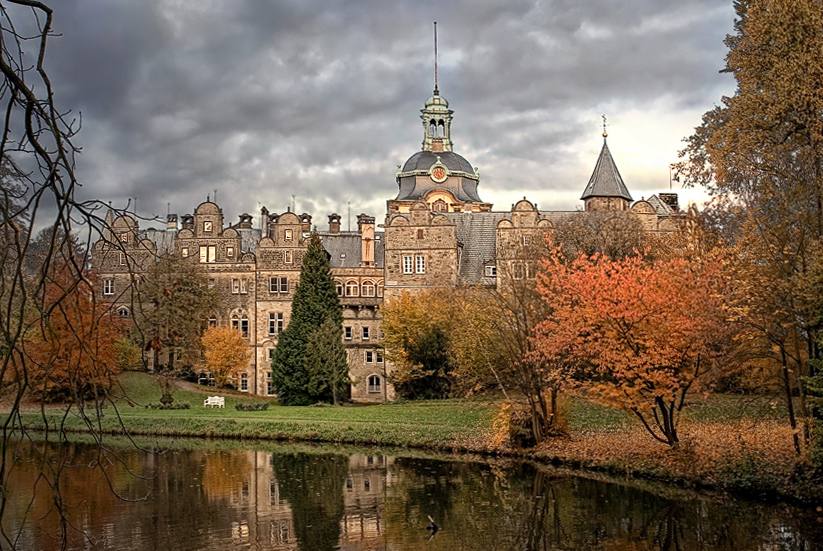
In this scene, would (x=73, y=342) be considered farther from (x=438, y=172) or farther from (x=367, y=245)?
(x=438, y=172)

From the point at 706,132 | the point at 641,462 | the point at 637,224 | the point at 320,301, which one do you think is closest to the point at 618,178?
the point at 637,224

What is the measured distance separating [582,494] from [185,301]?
3526 centimetres

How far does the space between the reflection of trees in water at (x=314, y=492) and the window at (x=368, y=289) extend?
26305 millimetres

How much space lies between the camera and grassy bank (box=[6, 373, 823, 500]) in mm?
18922

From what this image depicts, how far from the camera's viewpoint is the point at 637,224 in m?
43.7

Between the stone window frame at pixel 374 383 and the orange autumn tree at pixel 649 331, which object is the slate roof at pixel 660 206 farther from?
the orange autumn tree at pixel 649 331

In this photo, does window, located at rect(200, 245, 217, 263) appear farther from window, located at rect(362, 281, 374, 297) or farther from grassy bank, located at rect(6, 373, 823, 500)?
grassy bank, located at rect(6, 373, 823, 500)

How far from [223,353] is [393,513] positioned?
109 feet

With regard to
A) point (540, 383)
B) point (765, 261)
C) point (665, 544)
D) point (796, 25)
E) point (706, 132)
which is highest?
point (796, 25)

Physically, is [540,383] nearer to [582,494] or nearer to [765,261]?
[582,494]

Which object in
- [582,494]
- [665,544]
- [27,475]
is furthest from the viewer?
[27,475]

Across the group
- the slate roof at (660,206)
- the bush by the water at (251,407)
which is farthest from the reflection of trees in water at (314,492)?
the slate roof at (660,206)

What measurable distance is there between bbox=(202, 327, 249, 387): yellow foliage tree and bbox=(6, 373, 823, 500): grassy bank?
463 cm

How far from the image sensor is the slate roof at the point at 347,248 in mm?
54938
